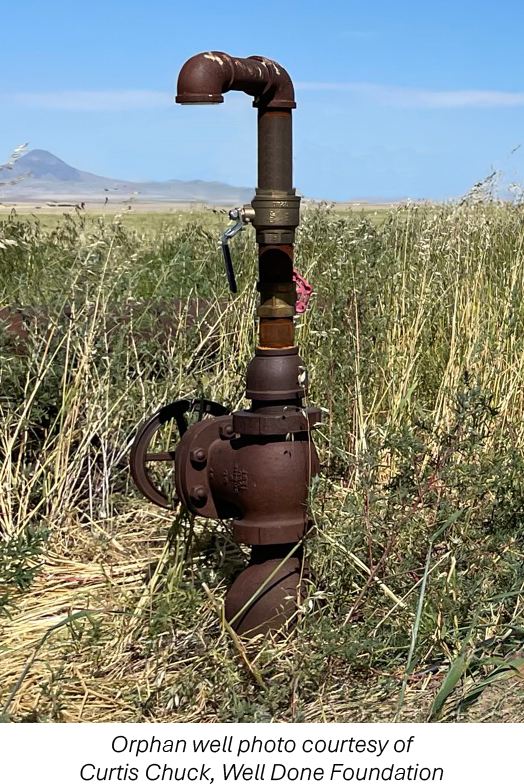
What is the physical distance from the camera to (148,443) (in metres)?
2.64

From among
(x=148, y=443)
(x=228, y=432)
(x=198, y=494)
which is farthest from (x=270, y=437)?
(x=148, y=443)

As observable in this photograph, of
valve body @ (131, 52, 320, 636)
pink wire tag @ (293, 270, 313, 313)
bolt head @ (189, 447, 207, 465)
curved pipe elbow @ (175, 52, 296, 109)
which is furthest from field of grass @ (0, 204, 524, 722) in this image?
curved pipe elbow @ (175, 52, 296, 109)

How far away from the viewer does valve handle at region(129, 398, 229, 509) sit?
8.66 feet

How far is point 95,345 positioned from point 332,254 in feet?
4.52

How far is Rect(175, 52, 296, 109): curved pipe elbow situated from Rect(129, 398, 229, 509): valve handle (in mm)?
834

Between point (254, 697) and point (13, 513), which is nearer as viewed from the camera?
point (254, 697)

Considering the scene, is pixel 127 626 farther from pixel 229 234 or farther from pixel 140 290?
pixel 140 290

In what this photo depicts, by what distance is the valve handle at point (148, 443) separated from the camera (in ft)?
8.66

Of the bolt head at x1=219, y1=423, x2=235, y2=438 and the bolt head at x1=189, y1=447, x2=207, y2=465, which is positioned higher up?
the bolt head at x1=219, y1=423, x2=235, y2=438

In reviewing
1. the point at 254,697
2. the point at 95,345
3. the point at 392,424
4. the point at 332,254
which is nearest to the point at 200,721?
the point at 254,697

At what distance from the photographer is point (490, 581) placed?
102 inches

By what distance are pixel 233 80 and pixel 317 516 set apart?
111cm

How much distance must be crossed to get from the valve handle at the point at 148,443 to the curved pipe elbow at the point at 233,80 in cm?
83

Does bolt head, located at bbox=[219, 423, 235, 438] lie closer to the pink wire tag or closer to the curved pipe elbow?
the pink wire tag
